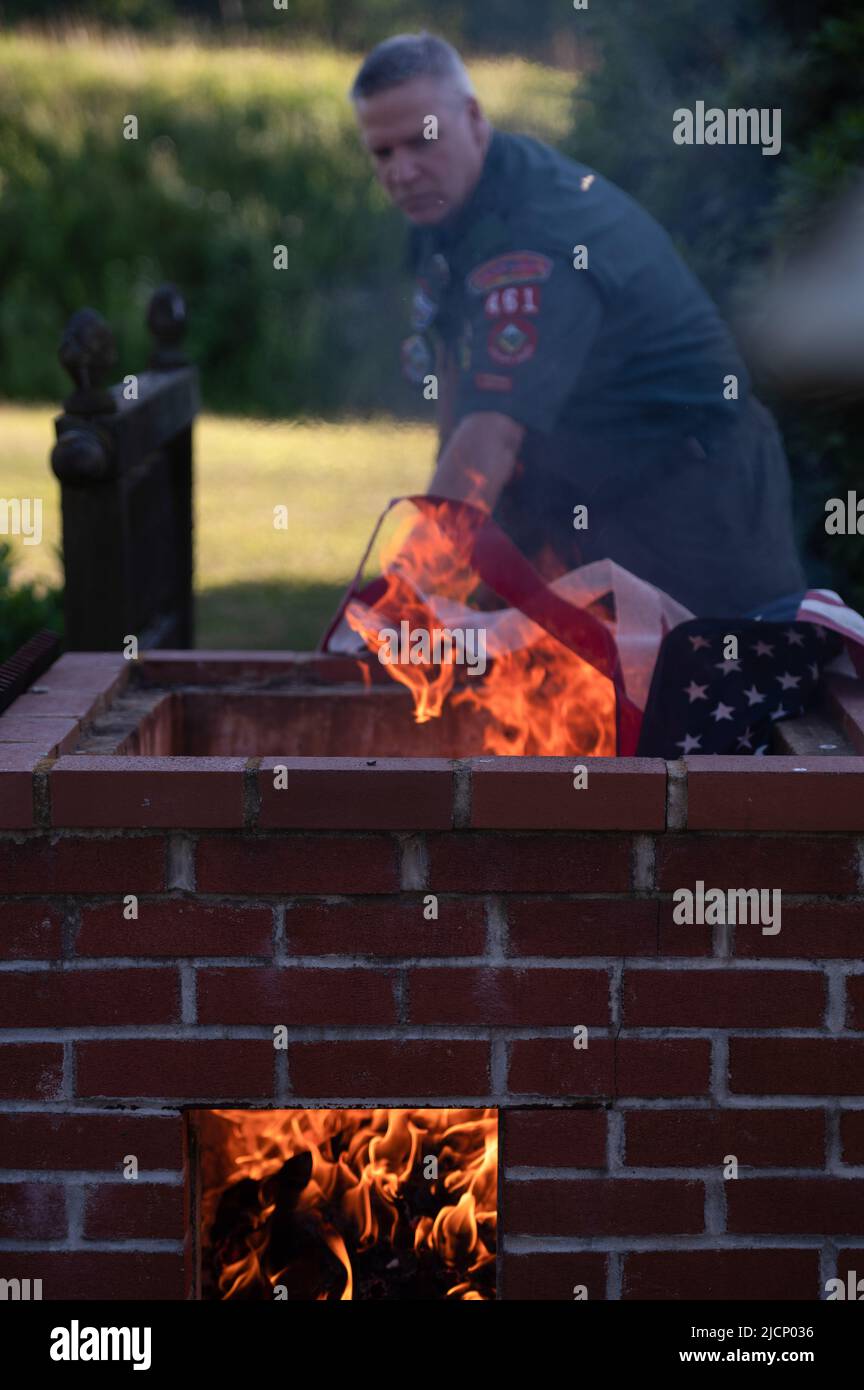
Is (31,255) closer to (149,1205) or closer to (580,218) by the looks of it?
(580,218)

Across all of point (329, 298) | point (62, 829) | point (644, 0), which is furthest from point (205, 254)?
point (62, 829)

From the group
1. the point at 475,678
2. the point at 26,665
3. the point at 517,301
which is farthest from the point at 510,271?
the point at 26,665

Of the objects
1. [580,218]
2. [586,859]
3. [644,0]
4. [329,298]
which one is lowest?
[586,859]

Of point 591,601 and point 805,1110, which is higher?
point 591,601

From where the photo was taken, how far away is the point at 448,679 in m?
Answer: 3.05

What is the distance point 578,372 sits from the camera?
3.47 meters

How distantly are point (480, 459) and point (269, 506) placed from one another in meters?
7.44

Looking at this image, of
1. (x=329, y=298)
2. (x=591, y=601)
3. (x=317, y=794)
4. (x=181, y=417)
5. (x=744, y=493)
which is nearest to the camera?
(x=317, y=794)

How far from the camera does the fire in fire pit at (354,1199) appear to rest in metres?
2.69

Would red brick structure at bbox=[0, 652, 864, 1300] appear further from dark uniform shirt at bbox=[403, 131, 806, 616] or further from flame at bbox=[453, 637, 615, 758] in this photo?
dark uniform shirt at bbox=[403, 131, 806, 616]

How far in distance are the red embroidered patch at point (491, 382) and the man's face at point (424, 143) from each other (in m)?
0.52

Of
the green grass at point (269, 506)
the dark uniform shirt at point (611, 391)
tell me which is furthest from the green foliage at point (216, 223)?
the dark uniform shirt at point (611, 391)

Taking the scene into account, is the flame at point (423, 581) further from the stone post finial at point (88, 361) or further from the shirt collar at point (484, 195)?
the stone post finial at point (88, 361)

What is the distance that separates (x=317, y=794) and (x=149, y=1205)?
2.18 ft
